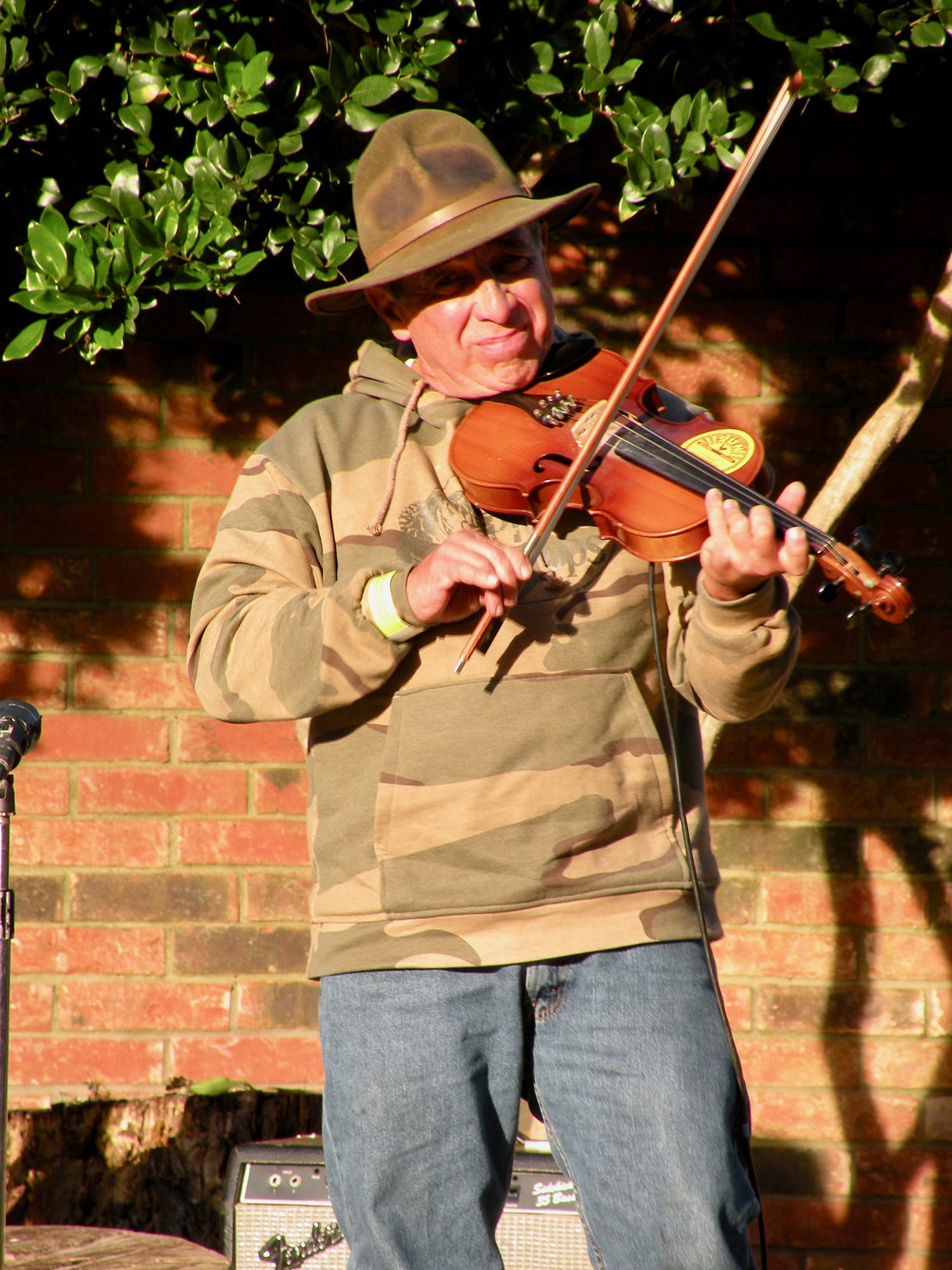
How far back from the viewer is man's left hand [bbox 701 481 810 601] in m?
1.35

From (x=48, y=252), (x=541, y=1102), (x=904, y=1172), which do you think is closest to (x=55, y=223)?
(x=48, y=252)

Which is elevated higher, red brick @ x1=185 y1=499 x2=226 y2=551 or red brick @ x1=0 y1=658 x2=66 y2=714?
red brick @ x1=185 y1=499 x2=226 y2=551

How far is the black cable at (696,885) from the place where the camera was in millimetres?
1535

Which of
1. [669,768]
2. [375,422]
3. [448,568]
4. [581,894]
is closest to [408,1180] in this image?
[581,894]

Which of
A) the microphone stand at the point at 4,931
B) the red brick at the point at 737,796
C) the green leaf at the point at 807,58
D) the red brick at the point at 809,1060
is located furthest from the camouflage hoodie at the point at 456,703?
the red brick at the point at 809,1060

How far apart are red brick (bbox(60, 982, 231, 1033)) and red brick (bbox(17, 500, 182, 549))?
97 cm

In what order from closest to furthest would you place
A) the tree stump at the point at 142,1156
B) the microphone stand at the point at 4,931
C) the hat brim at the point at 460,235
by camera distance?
the hat brim at the point at 460,235 → the microphone stand at the point at 4,931 → the tree stump at the point at 142,1156

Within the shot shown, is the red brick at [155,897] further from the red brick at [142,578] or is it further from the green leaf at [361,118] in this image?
the green leaf at [361,118]

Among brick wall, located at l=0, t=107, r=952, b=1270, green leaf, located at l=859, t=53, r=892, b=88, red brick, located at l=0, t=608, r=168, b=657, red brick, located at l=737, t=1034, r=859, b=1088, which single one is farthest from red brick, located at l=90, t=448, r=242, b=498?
red brick, located at l=737, t=1034, r=859, b=1088

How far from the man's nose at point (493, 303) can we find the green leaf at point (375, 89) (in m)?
0.60

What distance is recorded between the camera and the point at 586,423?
1618 mm

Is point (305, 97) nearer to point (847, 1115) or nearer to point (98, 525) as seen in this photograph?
point (98, 525)

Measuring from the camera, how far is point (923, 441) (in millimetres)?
2695

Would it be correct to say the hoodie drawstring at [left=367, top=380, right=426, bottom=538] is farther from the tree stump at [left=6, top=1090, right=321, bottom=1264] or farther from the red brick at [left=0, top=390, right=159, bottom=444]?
the tree stump at [left=6, top=1090, right=321, bottom=1264]
